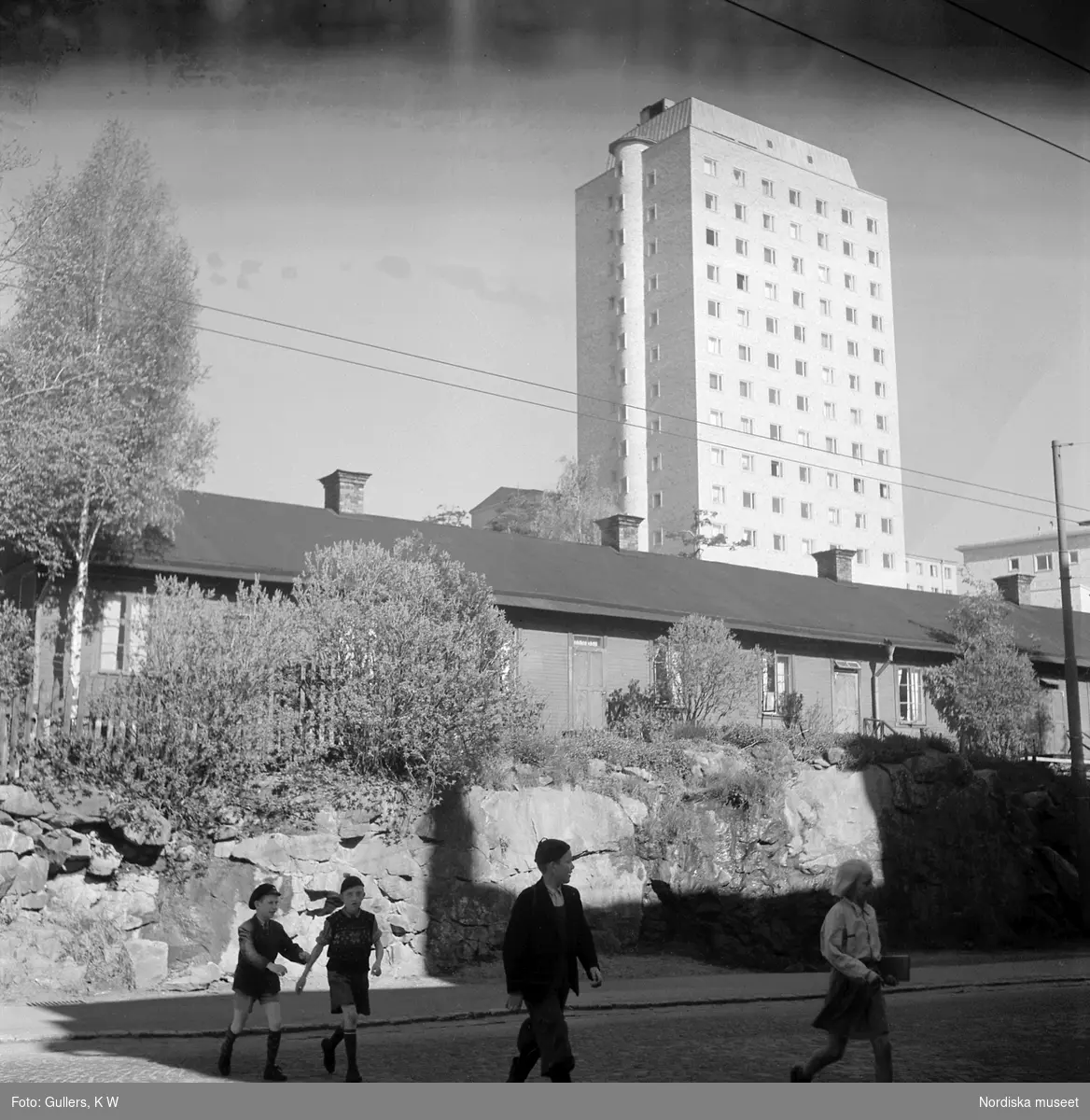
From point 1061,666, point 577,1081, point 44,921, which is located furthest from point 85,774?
point 1061,666

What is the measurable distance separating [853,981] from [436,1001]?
665 cm

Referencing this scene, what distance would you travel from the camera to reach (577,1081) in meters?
8.28

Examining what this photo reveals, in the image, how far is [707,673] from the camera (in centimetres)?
2620

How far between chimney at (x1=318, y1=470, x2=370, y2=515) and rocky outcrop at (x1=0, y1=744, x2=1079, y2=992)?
41.4 feet

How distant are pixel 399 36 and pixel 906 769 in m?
14.4

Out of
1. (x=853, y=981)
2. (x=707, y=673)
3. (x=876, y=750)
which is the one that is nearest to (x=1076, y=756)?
(x=876, y=750)

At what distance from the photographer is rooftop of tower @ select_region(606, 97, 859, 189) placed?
15.0m

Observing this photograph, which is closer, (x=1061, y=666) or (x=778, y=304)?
(x=1061, y=666)

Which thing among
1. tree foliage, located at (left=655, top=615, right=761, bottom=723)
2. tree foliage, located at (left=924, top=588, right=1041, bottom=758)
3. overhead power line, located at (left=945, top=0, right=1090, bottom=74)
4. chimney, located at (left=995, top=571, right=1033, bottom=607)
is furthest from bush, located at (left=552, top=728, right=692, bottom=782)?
chimney, located at (left=995, top=571, right=1033, bottom=607)

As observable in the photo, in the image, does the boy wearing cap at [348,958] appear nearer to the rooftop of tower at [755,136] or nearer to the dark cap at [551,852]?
the dark cap at [551,852]

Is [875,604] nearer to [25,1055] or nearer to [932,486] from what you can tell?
[932,486]

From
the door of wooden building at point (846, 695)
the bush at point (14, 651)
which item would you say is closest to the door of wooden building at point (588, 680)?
the door of wooden building at point (846, 695)

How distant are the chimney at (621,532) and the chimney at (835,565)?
688cm

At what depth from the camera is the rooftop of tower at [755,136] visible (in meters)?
15.0
